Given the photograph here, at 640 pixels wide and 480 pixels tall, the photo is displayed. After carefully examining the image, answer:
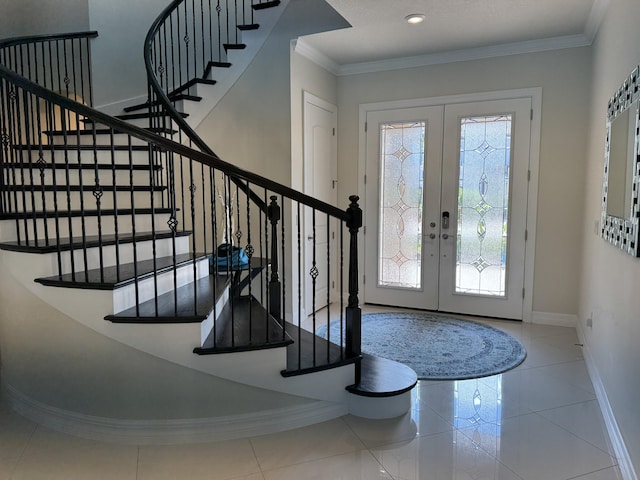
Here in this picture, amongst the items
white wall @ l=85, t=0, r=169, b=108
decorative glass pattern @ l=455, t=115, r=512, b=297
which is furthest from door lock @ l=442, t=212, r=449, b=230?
white wall @ l=85, t=0, r=169, b=108

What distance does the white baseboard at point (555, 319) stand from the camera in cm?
430

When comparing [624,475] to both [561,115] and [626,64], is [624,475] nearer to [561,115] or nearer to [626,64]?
[626,64]

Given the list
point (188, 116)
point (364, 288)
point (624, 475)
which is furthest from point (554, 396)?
point (188, 116)

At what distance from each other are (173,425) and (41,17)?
16.4 ft

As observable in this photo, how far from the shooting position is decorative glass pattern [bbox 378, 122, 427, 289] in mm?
4766

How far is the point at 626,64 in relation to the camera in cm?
250

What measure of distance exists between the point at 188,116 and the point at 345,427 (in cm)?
312

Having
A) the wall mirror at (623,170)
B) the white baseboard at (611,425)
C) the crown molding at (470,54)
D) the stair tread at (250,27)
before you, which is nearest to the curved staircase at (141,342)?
the white baseboard at (611,425)

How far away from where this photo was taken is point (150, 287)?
98.3 inches

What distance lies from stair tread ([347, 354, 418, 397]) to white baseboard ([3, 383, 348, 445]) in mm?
278

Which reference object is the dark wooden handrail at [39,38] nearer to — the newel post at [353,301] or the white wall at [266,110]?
the white wall at [266,110]

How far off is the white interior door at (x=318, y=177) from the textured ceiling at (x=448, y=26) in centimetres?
63

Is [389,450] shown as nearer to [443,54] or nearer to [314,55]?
[314,55]

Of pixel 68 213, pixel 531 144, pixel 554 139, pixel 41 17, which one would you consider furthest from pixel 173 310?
pixel 41 17
